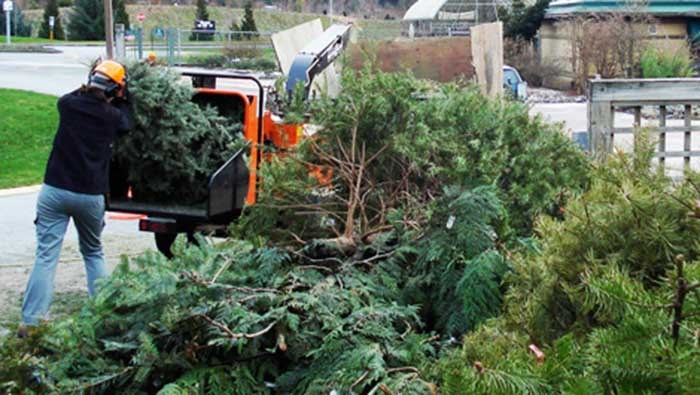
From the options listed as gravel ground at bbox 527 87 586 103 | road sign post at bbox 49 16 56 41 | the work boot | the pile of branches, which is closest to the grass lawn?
the pile of branches

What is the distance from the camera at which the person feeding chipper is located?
20.6 ft

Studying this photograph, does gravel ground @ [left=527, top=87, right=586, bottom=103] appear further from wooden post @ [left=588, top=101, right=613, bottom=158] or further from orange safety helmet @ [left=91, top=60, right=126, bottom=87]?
orange safety helmet @ [left=91, top=60, right=126, bottom=87]

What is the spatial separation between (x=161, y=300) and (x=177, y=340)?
19cm

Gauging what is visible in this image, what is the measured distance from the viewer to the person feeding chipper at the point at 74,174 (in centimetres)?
627

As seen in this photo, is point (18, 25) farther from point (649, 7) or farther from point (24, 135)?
point (24, 135)

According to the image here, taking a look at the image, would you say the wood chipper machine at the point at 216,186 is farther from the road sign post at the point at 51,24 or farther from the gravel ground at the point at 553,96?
the road sign post at the point at 51,24

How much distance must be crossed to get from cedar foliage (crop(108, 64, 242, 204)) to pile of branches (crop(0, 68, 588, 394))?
2853mm

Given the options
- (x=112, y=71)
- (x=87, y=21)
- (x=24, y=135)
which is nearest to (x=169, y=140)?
(x=112, y=71)

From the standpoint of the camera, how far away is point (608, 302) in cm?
221

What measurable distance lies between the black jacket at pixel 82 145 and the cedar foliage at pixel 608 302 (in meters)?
3.56

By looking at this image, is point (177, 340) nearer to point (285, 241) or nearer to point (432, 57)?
point (285, 241)

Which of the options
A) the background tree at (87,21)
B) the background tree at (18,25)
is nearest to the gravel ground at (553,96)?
the background tree at (87,21)

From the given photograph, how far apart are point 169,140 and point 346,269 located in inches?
156

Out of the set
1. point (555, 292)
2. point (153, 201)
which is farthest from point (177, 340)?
point (153, 201)
